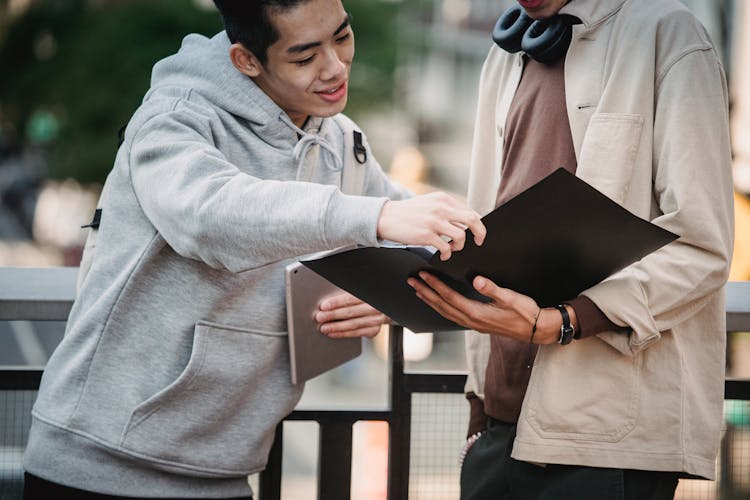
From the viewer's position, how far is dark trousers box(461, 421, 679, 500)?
218 cm

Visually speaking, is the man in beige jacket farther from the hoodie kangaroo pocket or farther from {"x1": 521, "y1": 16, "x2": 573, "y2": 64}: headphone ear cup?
the hoodie kangaroo pocket

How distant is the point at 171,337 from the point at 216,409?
19cm

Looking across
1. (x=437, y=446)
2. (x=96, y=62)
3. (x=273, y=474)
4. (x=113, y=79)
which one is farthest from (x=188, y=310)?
(x=96, y=62)

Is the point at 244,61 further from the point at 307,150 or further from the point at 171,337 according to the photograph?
the point at 171,337

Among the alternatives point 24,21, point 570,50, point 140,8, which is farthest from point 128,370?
point 24,21

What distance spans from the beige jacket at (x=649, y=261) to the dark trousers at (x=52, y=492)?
93 centimetres

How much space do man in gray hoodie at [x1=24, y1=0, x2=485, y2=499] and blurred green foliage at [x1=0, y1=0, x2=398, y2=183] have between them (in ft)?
50.7

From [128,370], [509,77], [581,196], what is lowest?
[128,370]

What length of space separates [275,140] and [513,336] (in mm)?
688

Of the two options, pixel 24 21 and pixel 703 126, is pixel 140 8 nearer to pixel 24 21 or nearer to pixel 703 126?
pixel 24 21

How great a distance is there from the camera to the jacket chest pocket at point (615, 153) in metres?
2.12

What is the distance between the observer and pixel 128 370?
2.27m

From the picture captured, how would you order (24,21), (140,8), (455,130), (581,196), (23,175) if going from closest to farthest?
(581,196), (140,8), (24,21), (23,175), (455,130)

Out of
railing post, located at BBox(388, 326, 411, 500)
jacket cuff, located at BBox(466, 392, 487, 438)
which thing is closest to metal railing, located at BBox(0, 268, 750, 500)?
railing post, located at BBox(388, 326, 411, 500)
